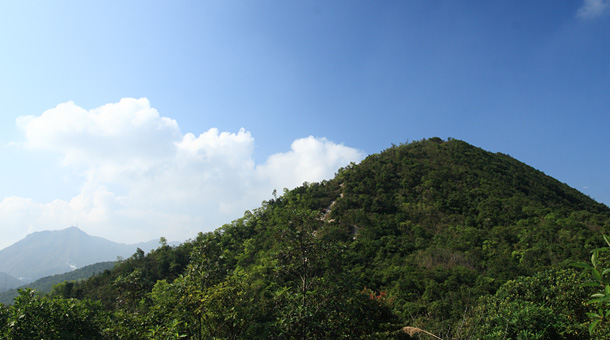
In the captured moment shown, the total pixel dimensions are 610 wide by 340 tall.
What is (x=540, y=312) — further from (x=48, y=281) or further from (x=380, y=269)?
(x=48, y=281)

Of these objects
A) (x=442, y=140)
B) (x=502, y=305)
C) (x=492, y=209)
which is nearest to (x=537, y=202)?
(x=492, y=209)

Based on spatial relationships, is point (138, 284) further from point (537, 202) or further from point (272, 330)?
point (537, 202)

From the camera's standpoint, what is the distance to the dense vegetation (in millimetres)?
9336

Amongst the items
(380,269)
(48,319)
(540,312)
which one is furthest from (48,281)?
(540,312)

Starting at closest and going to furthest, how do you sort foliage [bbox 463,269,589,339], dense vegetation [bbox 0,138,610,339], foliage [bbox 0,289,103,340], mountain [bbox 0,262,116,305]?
foliage [bbox 0,289,103,340] < dense vegetation [bbox 0,138,610,339] < foliage [bbox 463,269,589,339] < mountain [bbox 0,262,116,305]

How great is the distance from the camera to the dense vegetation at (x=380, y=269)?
9336 millimetres

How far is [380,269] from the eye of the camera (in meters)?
31.3

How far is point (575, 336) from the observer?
10.9m

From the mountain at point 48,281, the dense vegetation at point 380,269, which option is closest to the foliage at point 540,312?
the dense vegetation at point 380,269

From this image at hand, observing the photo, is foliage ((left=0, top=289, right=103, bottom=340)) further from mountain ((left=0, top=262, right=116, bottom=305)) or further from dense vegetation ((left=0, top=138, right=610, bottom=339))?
mountain ((left=0, top=262, right=116, bottom=305))

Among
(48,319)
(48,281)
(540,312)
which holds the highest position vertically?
(48,319)

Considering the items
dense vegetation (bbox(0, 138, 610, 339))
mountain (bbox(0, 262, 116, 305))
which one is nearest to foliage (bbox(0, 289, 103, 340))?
dense vegetation (bbox(0, 138, 610, 339))

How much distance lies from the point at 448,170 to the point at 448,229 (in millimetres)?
17887

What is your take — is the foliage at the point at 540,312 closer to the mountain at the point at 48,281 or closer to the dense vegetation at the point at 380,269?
the dense vegetation at the point at 380,269
